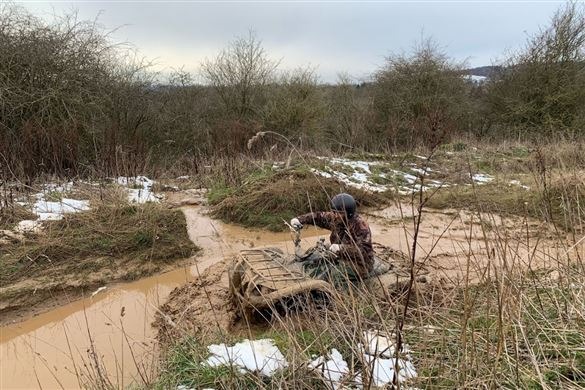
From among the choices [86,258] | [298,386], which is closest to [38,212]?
[86,258]

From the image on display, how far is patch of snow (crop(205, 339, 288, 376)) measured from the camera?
8.91 ft

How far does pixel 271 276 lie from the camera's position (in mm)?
4105

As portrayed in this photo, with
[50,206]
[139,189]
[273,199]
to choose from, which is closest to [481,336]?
[273,199]

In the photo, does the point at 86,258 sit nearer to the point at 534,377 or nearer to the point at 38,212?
the point at 38,212

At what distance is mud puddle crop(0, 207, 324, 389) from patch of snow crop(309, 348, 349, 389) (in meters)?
1.33

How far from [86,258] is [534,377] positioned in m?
6.12

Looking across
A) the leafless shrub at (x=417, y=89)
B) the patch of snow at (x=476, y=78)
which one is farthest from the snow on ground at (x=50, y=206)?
the patch of snow at (x=476, y=78)

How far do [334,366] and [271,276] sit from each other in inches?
63.0

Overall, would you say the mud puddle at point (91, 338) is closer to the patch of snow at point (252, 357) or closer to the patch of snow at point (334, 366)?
the patch of snow at point (252, 357)

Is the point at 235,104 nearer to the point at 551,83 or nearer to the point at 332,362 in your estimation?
the point at 551,83

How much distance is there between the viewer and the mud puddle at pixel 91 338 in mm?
3950

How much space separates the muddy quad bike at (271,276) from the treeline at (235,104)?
22.1ft

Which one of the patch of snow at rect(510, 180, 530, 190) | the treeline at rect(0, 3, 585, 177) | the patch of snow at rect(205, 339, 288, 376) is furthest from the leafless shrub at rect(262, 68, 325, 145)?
the patch of snow at rect(205, 339, 288, 376)

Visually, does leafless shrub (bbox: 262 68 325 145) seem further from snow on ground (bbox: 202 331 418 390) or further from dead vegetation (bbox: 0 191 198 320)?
snow on ground (bbox: 202 331 418 390)
